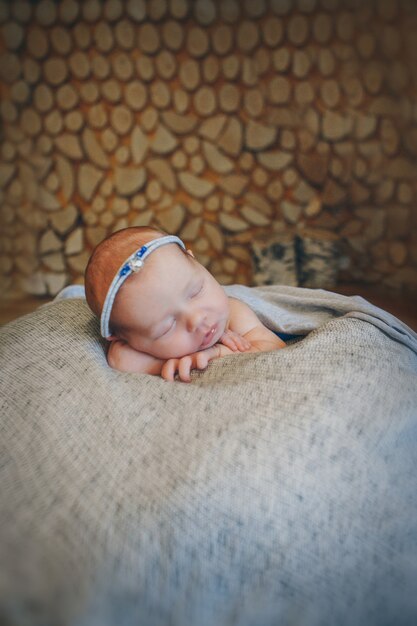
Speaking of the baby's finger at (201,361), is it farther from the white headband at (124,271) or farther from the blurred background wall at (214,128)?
the blurred background wall at (214,128)

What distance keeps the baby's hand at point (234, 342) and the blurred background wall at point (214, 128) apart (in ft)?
4.85

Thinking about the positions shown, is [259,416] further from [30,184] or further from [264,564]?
[30,184]

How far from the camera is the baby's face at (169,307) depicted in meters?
1.06

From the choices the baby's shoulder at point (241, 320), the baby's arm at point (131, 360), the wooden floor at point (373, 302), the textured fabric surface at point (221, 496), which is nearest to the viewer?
→ the textured fabric surface at point (221, 496)

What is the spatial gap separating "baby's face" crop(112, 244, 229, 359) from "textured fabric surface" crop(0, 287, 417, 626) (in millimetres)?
100

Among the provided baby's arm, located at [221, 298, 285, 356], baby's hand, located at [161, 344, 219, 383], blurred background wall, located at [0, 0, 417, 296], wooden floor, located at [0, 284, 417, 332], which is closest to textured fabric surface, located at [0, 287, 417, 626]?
baby's hand, located at [161, 344, 219, 383]

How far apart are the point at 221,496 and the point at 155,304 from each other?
15.8 inches

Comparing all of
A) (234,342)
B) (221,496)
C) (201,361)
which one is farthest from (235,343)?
(221,496)

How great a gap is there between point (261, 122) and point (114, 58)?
0.76 m

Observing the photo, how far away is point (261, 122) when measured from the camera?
101 inches

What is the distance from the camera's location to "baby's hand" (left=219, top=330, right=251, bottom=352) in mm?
1193

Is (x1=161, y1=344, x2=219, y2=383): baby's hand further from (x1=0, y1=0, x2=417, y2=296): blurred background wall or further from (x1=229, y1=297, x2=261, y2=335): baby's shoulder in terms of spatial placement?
(x1=0, y1=0, x2=417, y2=296): blurred background wall

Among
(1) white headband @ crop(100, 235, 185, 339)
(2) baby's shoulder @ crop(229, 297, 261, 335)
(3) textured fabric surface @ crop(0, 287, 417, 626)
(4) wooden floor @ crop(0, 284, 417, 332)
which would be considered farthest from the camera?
(4) wooden floor @ crop(0, 284, 417, 332)

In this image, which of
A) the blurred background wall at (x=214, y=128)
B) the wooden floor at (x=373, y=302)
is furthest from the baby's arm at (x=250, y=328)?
the blurred background wall at (x=214, y=128)
